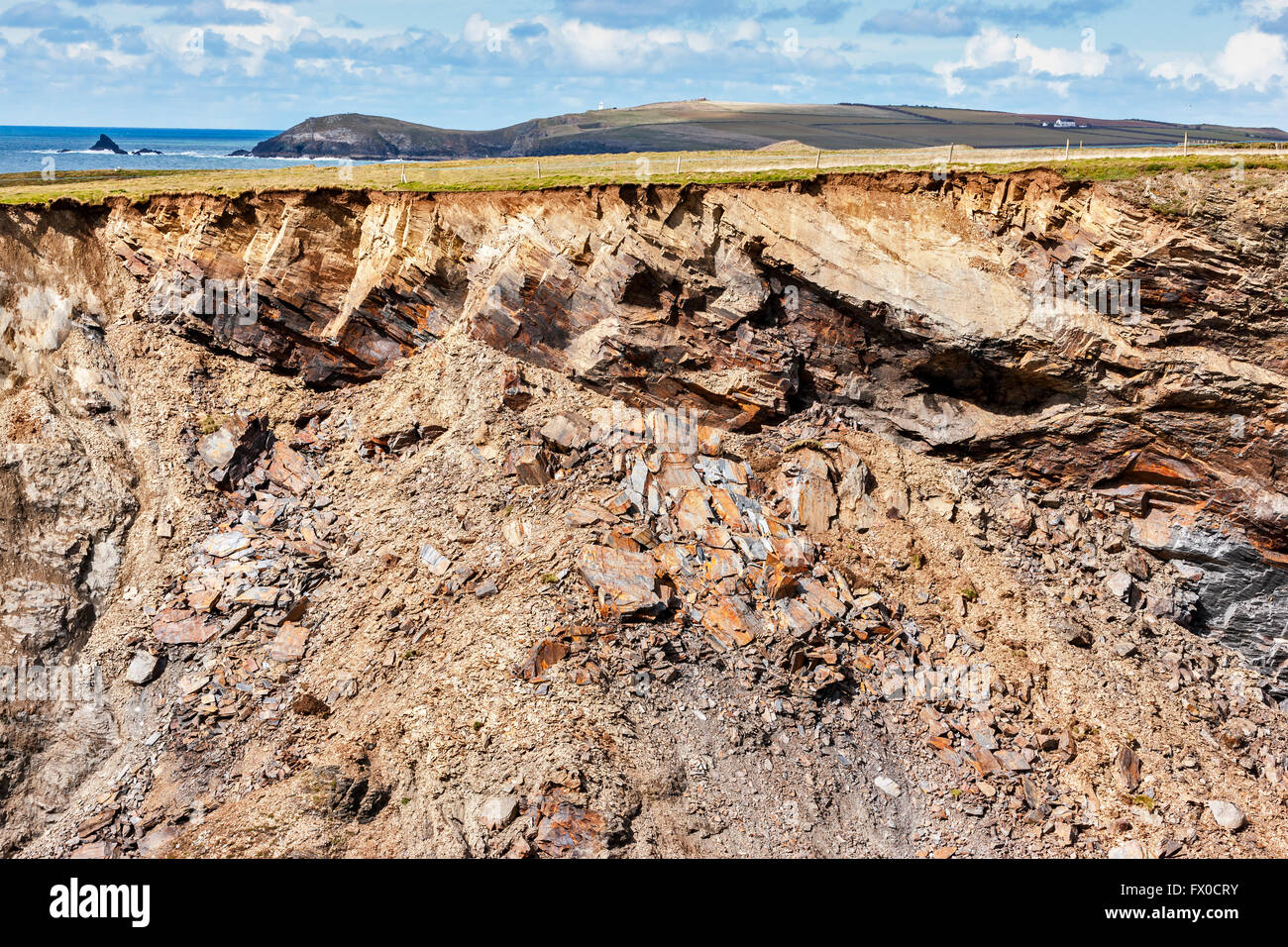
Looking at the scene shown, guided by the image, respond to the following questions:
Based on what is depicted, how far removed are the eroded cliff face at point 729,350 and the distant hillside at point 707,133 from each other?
8887 centimetres

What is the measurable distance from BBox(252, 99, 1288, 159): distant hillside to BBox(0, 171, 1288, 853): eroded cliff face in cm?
8887

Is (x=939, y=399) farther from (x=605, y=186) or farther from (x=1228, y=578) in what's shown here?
(x=605, y=186)

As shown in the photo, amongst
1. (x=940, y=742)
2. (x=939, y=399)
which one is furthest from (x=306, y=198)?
(x=940, y=742)

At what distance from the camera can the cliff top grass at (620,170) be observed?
2247cm

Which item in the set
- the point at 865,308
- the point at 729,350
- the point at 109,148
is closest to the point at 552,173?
the point at 729,350

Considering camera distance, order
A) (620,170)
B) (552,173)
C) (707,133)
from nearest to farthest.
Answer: (620,170)
(552,173)
(707,133)

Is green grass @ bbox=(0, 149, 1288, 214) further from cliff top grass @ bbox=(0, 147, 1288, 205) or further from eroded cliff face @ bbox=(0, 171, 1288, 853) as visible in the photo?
eroded cliff face @ bbox=(0, 171, 1288, 853)

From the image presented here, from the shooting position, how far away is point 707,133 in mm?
137375

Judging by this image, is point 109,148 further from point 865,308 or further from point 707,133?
point 865,308

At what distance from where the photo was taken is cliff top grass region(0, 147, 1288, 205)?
22.5m

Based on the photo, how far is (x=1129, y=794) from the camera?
19.0 m

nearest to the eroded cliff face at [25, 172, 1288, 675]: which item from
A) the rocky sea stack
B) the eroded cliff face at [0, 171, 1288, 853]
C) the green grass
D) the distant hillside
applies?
the eroded cliff face at [0, 171, 1288, 853]

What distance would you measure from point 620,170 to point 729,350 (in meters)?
6.88

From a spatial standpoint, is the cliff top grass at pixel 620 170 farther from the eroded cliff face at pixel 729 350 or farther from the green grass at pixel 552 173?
the eroded cliff face at pixel 729 350
